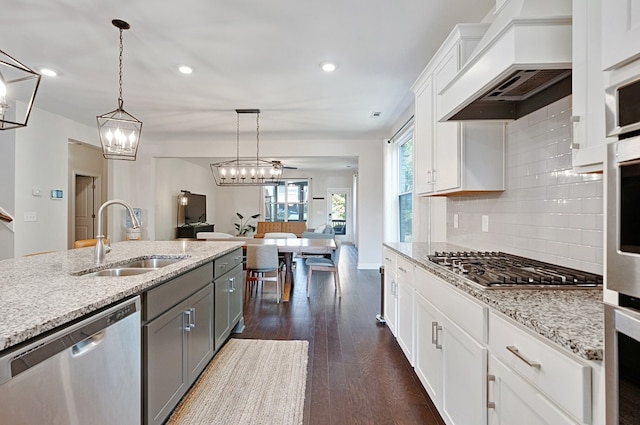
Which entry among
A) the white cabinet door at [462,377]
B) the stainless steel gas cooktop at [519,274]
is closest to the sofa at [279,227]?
the stainless steel gas cooktop at [519,274]

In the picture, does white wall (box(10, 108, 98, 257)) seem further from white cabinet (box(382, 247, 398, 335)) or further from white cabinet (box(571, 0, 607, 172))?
white cabinet (box(571, 0, 607, 172))

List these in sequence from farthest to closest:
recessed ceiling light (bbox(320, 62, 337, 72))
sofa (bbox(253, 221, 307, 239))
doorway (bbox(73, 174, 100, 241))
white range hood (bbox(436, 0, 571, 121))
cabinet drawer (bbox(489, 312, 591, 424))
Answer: sofa (bbox(253, 221, 307, 239)) → doorway (bbox(73, 174, 100, 241)) → recessed ceiling light (bbox(320, 62, 337, 72)) → white range hood (bbox(436, 0, 571, 121)) → cabinet drawer (bbox(489, 312, 591, 424))

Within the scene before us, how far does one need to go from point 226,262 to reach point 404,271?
1494 mm

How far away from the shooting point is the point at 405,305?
2.43 m

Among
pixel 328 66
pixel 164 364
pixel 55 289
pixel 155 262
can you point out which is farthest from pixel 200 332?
pixel 328 66

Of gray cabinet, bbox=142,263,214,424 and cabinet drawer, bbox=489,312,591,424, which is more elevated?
cabinet drawer, bbox=489,312,591,424

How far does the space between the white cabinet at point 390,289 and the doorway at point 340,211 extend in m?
8.39

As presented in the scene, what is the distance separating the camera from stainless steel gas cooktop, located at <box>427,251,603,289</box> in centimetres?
130

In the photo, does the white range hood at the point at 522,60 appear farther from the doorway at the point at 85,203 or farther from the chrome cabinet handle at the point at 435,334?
the doorway at the point at 85,203

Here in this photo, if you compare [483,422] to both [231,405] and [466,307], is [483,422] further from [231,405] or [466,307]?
[231,405]

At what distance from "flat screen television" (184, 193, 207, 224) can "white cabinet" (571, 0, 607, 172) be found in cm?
861

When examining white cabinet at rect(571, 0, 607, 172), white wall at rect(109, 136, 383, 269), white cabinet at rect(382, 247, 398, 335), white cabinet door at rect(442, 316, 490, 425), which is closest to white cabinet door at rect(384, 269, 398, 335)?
white cabinet at rect(382, 247, 398, 335)

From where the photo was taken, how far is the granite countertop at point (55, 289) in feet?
3.18

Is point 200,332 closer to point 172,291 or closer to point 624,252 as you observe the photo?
point 172,291
